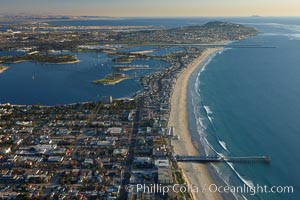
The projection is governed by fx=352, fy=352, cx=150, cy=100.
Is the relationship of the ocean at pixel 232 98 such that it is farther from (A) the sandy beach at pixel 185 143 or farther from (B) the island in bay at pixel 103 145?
(B) the island in bay at pixel 103 145

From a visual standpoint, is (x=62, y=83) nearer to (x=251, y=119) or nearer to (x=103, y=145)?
(x=103, y=145)

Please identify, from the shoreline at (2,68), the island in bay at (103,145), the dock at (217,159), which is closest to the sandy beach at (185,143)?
the island in bay at (103,145)

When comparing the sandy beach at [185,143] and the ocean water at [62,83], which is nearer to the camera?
the sandy beach at [185,143]

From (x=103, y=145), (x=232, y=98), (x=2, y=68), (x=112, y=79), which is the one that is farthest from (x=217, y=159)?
(x=2, y=68)

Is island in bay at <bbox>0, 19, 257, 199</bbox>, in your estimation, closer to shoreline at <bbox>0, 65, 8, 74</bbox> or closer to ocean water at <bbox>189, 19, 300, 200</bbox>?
ocean water at <bbox>189, 19, 300, 200</bbox>

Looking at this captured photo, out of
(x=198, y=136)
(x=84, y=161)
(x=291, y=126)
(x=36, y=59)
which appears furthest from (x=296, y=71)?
(x=36, y=59)

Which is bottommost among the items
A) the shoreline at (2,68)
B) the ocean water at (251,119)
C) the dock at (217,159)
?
the shoreline at (2,68)
